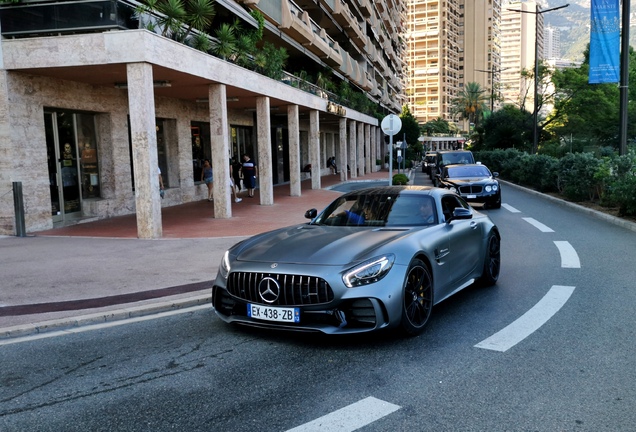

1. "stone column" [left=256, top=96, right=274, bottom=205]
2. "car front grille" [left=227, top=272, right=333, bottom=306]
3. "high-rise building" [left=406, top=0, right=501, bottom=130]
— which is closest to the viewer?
"car front grille" [left=227, top=272, right=333, bottom=306]

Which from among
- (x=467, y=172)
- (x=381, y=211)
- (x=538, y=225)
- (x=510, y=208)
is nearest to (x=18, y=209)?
(x=381, y=211)

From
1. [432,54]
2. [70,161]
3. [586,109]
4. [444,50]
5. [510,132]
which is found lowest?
[70,161]

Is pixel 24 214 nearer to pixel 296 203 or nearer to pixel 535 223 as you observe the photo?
pixel 296 203

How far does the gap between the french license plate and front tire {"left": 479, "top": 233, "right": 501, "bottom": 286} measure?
132 inches

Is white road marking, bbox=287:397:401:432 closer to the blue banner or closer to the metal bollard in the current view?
the metal bollard

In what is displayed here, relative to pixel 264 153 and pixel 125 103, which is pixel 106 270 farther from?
pixel 264 153

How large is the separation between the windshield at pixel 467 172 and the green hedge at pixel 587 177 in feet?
9.68

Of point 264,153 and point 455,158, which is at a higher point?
point 264,153

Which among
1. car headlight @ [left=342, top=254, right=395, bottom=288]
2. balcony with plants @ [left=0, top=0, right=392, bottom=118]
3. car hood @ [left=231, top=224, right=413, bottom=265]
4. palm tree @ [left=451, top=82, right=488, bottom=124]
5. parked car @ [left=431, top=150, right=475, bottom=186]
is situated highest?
palm tree @ [left=451, top=82, right=488, bottom=124]

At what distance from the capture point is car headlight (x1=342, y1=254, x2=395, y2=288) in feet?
15.9

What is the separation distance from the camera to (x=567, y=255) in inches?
380

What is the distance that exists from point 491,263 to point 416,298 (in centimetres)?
258

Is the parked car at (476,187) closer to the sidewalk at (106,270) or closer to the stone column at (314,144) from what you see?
the sidewalk at (106,270)

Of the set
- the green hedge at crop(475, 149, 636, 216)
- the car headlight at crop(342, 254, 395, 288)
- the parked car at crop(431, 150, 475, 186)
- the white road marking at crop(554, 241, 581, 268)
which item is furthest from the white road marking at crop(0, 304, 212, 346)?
the parked car at crop(431, 150, 475, 186)
